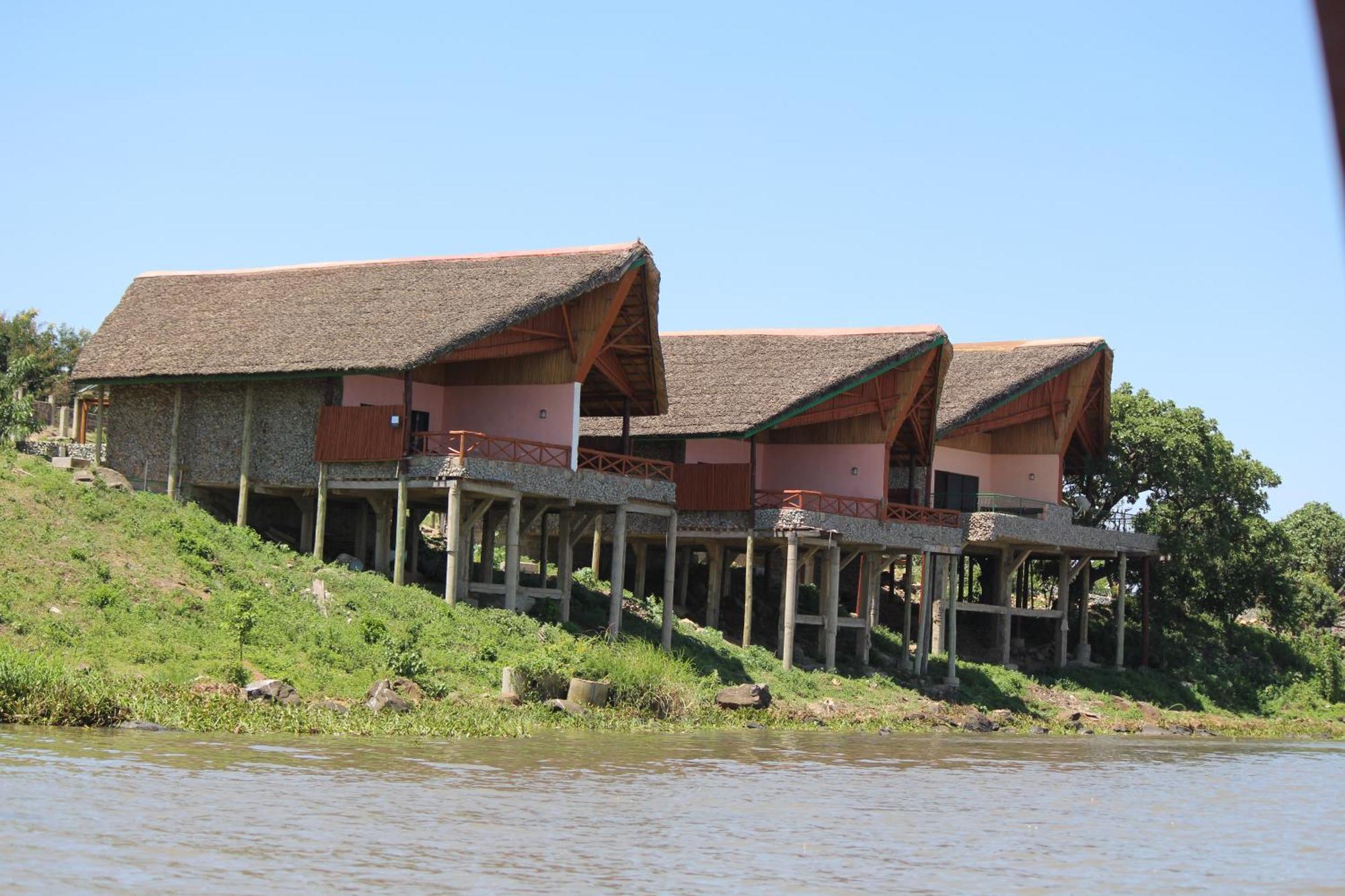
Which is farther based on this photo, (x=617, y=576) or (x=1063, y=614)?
(x=1063, y=614)

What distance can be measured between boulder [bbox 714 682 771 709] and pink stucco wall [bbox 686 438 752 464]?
8.98 meters

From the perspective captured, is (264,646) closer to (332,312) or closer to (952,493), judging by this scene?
(332,312)

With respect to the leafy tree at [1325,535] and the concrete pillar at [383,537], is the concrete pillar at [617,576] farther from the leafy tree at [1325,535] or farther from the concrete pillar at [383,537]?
the leafy tree at [1325,535]

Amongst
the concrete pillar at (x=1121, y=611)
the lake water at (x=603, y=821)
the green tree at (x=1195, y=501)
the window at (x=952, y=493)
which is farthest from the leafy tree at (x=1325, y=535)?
the lake water at (x=603, y=821)

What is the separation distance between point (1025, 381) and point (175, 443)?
71.6 feet

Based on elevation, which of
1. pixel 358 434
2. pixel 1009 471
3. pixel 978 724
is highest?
pixel 1009 471

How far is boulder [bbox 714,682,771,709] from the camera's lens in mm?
29844

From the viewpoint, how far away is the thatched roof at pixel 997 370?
42062 mm

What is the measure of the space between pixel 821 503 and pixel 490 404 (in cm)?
822

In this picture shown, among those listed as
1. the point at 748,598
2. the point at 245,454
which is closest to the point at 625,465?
the point at 748,598

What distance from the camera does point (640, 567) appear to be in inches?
1555

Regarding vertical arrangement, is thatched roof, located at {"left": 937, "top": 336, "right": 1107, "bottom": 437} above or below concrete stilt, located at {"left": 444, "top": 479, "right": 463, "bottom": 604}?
above

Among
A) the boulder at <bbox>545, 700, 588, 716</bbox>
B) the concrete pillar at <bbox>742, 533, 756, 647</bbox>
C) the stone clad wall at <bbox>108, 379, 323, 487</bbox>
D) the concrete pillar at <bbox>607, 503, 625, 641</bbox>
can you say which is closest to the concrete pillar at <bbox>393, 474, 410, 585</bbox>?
the stone clad wall at <bbox>108, 379, 323, 487</bbox>

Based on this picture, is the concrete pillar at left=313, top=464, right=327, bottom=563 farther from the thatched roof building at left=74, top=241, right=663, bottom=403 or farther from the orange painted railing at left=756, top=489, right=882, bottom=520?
the orange painted railing at left=756, top=489, right=882, bottom=520
